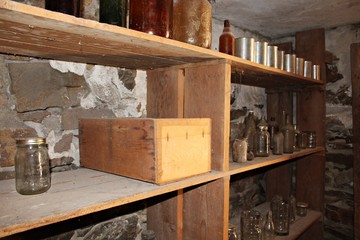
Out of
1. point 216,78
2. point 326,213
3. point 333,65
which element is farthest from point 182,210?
point 333,65

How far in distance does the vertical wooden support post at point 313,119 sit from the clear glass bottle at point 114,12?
169 centimetres

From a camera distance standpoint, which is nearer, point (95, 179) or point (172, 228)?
point (95, 179)

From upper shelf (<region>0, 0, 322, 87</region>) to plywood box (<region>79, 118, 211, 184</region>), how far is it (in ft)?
0.78

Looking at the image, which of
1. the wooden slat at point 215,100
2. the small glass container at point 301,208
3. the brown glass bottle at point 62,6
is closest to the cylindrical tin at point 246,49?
the wooden slat at point 215,100

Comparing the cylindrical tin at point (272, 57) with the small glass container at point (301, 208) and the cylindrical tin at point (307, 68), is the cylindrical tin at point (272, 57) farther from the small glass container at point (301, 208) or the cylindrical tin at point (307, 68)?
the small glass container at point (301, 208)

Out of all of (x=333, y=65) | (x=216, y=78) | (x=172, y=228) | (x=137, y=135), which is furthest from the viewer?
(x=333, y=65)

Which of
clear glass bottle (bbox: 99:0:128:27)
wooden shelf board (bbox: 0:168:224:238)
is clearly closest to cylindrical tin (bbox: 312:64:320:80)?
wooden shelf board (bbox: 0:168:224:238)

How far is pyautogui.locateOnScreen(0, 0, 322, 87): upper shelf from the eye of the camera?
616mm

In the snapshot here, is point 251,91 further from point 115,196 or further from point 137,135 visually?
point 115,196

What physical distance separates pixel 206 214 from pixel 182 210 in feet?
0.42

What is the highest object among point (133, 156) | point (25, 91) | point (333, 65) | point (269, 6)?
point (269, 6)

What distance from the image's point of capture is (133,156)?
3.10ft

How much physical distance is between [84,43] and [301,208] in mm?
1927

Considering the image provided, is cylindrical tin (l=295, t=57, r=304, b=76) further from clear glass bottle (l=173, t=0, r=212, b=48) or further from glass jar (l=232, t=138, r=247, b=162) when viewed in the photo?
clear glass bottle (l=173, t=0, r=212, b=48)
